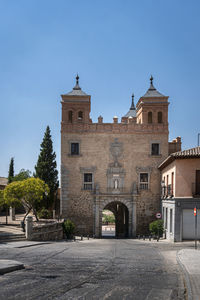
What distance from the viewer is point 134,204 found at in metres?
35.8

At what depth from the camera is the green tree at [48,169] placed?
4291cm

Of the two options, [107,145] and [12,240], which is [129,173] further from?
[12,240]

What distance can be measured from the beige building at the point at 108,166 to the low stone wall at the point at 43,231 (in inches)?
188

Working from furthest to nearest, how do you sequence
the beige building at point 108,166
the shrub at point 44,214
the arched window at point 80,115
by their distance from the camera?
the shrub at point 44,214, the arched window at point 80,115, the beige building at point 108,166

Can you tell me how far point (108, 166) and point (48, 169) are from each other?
10079mm

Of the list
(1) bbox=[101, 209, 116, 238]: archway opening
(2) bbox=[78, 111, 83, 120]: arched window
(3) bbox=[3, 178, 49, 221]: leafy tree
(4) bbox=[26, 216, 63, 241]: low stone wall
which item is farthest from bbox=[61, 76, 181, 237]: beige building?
(1) bbox=[101, 209, 116, 238]: archway opening

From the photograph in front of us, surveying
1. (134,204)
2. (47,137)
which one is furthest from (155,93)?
(47,137)

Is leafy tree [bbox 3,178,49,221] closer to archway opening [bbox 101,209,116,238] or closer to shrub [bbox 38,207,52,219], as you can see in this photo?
shrub [bbox 38,207,52,219]

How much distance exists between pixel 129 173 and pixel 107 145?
3.67 m

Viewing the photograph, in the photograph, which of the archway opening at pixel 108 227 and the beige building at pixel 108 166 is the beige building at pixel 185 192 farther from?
the archway opening at pixel 108 227

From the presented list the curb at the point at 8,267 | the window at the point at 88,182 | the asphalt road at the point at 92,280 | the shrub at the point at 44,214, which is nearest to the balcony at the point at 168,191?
the window at the point at 88,182

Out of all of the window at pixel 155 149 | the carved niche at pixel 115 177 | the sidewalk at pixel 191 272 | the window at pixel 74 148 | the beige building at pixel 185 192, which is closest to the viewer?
the sidewalk at pixel 191 272

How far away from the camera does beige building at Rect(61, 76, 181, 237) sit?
3603cm

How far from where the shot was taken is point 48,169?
43.5 metres
